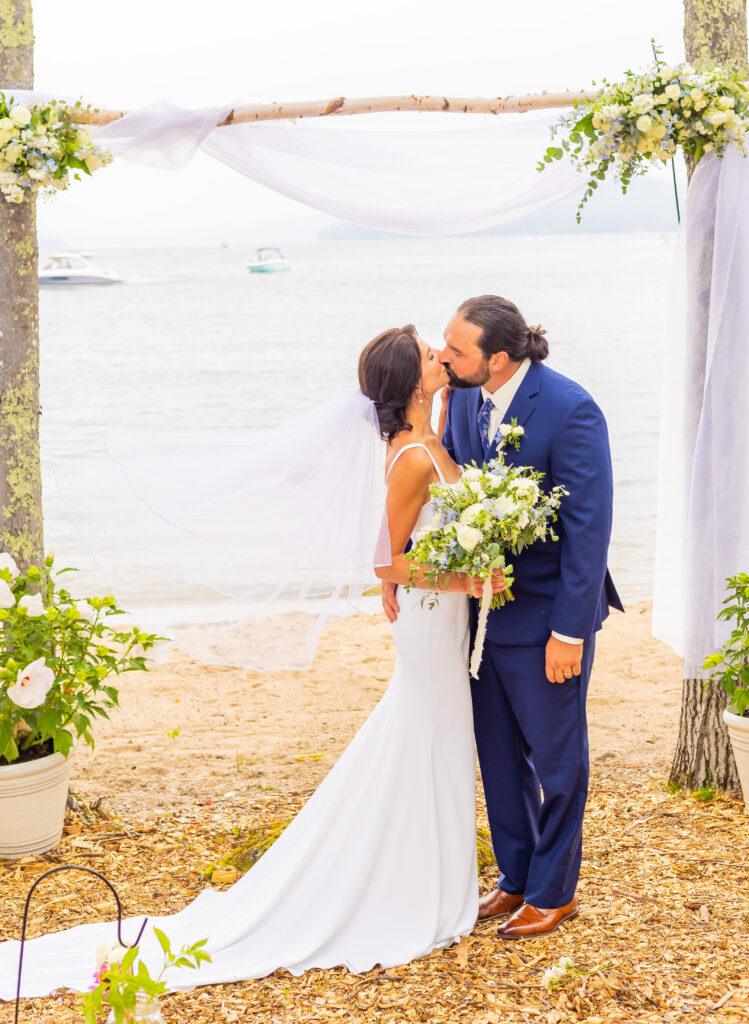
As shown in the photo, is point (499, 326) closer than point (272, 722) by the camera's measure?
Yes

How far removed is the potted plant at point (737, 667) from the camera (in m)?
3.79

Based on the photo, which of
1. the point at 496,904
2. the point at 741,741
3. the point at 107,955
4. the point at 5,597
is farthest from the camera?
the point at 741,741

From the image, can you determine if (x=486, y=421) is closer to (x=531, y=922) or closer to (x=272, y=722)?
(x=531, y=922)

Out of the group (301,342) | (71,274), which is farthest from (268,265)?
(301,342)

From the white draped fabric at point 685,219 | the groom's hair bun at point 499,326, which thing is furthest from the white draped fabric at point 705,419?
the groom's hair bun at point 499,326

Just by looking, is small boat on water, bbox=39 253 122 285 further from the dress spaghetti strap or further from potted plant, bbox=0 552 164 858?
the dress spaghetti strap

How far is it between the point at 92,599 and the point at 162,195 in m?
13.2

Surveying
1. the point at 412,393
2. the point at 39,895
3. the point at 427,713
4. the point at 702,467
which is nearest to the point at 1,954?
the point at 39,895

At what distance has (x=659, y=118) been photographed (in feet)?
11.8

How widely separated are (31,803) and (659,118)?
3.43m

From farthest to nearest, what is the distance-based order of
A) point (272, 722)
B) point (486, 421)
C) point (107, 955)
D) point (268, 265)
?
point (268, 265) → point (272, 722) → point (486, 421) → point (107, 955)

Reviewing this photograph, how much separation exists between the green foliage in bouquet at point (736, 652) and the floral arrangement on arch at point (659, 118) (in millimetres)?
1499

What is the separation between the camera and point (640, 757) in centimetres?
492

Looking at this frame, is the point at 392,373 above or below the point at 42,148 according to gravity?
below
